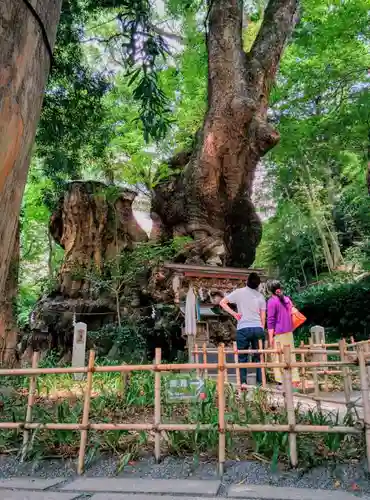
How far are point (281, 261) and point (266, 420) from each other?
18948 mm

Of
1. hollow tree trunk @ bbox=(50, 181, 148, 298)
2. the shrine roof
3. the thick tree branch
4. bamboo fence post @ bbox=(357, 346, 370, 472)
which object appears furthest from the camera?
hollow tree trunk @ bbox=(50, 181, 148, 298)

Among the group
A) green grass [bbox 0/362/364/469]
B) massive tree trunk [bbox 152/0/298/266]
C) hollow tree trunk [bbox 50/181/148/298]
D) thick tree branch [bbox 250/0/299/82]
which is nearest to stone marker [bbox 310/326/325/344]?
massive tree trunk [bbox 152/0/298/266]

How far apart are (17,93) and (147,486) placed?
227cm

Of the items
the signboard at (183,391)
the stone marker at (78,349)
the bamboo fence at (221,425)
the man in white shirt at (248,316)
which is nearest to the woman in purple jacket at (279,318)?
the man in white shirt at (248,316)

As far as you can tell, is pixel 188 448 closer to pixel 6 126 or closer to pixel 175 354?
pixel 6 126

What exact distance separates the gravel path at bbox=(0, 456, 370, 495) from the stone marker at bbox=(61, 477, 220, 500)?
0.11 meters

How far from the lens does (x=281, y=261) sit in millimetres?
21484

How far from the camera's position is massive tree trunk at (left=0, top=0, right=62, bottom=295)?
0.87m

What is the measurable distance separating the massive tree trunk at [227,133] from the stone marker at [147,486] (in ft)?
27.6

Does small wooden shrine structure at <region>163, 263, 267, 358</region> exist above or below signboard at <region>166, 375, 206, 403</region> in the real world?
above

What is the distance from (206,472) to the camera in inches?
101

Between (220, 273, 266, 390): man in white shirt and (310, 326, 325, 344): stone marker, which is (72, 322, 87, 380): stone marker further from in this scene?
(310, 326, 325, 344): stone marker

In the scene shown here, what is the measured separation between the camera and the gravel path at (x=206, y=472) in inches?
92.0

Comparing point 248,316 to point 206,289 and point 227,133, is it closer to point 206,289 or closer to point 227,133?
point 206,289
